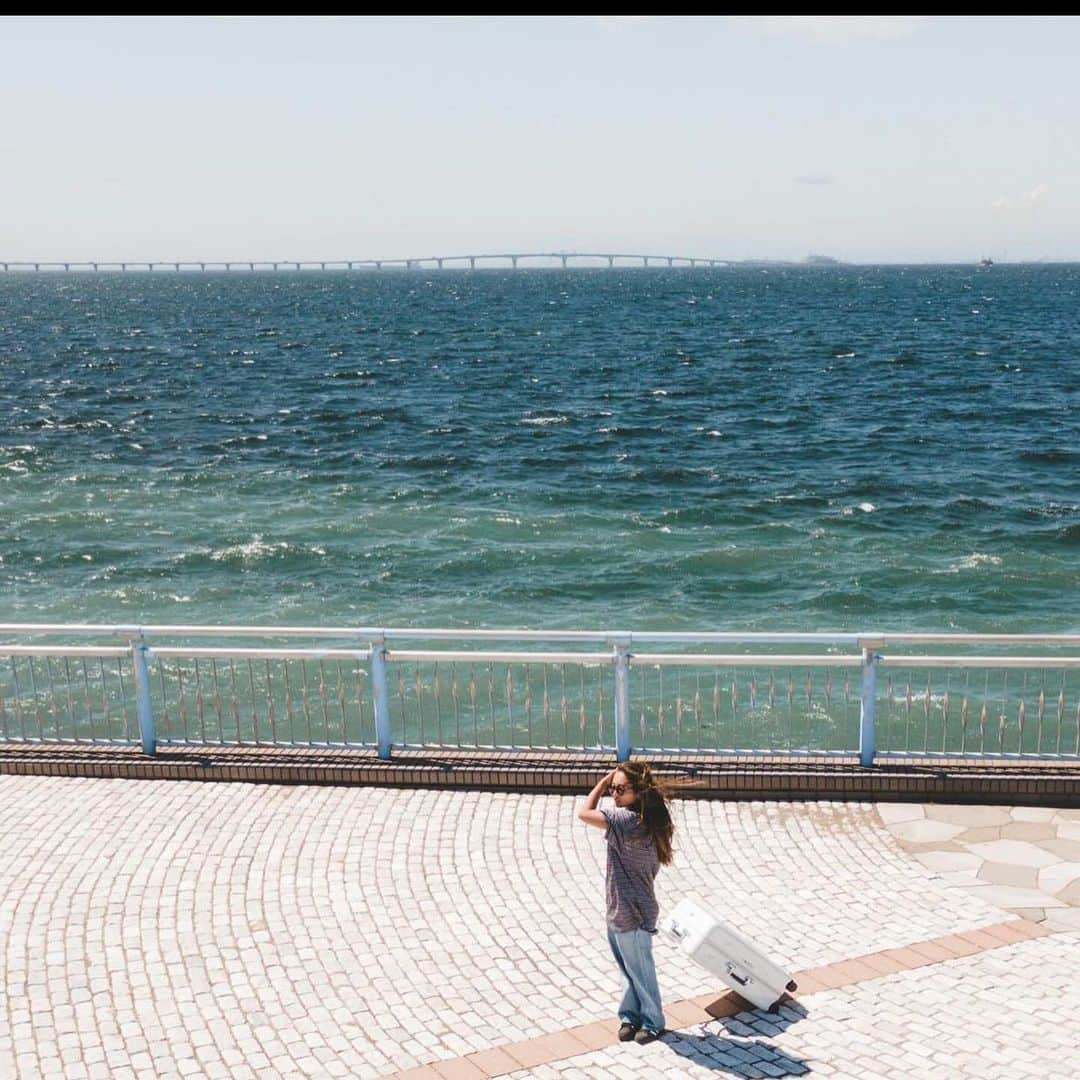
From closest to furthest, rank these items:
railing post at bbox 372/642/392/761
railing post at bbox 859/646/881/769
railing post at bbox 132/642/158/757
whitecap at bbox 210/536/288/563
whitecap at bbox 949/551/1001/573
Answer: railing post at bbox 859/646/881/769 < railing post at bbox 372/642/392/761 < railing post at bbox 132/642/158/757 < whitecap at bbox 949/551/1001/573 < whitecap at bbox 210/536/288/563

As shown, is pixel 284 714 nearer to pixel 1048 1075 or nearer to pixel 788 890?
pixel 788 890

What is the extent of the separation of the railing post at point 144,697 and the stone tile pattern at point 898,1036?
19.0 feet

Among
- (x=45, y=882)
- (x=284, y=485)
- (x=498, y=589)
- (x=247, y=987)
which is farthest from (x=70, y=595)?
(x=247, y=987)

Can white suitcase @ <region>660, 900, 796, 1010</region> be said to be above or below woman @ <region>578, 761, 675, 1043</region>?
below

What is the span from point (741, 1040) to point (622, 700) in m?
3.96

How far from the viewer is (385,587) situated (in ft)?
84.4

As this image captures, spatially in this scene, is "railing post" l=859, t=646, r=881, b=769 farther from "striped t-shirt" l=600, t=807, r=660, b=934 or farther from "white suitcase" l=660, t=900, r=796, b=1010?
"striped t-shirt" l=600, t=807, r=660, b=934

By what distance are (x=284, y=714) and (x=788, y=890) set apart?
10.6 metres

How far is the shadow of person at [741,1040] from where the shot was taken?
22.1 feet

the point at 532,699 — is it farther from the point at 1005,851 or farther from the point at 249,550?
the point at 249,550

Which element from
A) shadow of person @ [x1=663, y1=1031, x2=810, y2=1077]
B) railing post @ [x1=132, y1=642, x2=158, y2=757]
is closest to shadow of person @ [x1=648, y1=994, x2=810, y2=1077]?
shadow of person @ [x1=663, y1=1031, x2=810, y2=1077]

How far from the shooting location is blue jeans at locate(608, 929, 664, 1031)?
272 inches

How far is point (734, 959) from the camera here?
713cm

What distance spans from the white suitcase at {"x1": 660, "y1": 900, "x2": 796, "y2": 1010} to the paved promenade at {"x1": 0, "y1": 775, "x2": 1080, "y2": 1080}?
19 centimetres
